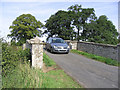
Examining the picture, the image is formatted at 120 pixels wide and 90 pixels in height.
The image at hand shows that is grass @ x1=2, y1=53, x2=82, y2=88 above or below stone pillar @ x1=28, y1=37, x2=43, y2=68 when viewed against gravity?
below

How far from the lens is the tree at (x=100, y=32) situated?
33969 millimetres

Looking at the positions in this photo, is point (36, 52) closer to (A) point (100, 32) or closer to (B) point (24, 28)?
(A) point (100, 32)

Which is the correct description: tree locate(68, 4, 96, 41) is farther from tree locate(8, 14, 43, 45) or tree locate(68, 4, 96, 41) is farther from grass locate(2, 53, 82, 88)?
grass locate(2, 53, 82, 88)

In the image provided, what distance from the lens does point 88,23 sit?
1410 inches

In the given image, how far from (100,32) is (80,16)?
6410mm

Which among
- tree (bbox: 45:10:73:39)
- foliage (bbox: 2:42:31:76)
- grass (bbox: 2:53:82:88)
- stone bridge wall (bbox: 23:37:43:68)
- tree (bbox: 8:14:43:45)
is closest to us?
grass (bbox: 2:53:82:88)

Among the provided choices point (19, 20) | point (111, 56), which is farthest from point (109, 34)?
point (19, 20)

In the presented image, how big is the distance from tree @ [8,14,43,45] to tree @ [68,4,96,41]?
43.5 feet

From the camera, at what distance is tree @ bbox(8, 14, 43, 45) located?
41856 mm

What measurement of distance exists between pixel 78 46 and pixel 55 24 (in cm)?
1966

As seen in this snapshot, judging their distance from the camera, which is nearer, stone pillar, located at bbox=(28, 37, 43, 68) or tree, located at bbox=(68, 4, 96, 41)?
stone pillar, located at bbox=(28, 37, 43, 68)

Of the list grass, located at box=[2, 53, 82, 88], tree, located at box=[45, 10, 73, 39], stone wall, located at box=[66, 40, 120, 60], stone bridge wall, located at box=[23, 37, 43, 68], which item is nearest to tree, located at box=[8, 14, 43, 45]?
tree, located at box=[45, 10, 73, 39]

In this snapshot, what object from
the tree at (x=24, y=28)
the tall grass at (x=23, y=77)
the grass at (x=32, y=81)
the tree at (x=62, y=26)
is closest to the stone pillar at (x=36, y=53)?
the tall grass at (x=23, y=77)

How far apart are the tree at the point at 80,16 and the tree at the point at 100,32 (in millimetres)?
1707
